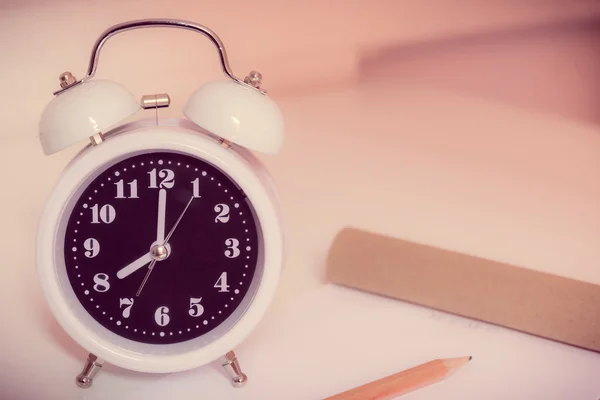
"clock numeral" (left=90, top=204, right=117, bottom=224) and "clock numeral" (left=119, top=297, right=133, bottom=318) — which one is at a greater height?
"clock numeral" (left=90, top=204, right=117, bottom=224)

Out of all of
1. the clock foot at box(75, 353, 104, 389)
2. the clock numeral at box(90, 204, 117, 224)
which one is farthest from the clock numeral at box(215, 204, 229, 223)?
the clock foot at box(75, 353, 104, 389)

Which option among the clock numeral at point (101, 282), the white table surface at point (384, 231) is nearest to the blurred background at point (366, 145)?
the white table surface at point (384, 231)

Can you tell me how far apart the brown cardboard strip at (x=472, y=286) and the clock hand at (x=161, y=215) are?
0.28 m

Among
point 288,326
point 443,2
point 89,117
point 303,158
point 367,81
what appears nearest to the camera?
point 89,117

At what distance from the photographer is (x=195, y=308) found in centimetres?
87

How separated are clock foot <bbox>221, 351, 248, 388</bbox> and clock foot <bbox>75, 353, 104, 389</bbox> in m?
0.15

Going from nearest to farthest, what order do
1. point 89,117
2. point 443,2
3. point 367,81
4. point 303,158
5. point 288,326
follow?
1. point 89,117
2. point 288,326
3. point 303,158
4. point 367,81
5. point 443,2

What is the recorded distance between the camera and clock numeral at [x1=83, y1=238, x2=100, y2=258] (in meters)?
0.85

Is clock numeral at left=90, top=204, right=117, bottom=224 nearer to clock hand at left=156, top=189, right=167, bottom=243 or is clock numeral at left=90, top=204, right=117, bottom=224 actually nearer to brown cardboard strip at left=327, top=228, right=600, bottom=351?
clock hand at left=156, top=189, right=167, bottom=243

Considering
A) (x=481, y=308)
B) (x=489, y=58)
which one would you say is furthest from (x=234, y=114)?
(x=489, y=58)

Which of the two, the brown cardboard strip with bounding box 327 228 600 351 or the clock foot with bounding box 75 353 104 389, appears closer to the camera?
the clock foot with bounding box 75 353 104 389

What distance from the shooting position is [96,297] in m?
0.86

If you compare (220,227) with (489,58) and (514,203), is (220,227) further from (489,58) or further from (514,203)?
(489,58)

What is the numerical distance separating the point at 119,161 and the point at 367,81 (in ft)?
3.12
